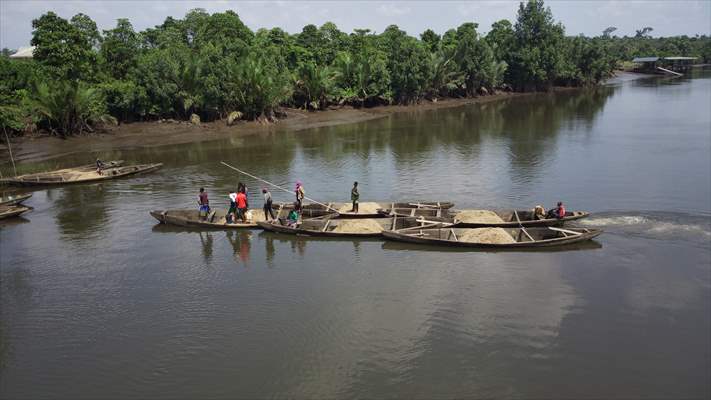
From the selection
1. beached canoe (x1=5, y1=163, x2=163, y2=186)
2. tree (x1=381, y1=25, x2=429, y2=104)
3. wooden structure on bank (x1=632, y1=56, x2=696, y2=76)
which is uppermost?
wooden structure on bank (x1=632, y1=56, x2=696, y2=76)

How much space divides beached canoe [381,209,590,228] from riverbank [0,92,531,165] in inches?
1004

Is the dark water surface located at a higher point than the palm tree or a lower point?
lower

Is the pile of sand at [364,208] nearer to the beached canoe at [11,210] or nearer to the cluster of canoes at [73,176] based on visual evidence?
the beached canoe at [11,210]

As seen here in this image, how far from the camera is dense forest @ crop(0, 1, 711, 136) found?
128 feet

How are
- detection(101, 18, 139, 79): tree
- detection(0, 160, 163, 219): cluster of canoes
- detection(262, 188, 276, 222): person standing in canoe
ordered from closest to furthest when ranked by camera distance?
detection(262, 188, 276, 222): person standing in canoe, detection(0, 160, 163, 219): cluster of canoes, detection(101, 18, 139, 79): tree

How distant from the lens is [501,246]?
1678 cm

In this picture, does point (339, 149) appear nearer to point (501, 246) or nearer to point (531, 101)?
point (501, 246)

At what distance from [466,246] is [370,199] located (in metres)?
7.07

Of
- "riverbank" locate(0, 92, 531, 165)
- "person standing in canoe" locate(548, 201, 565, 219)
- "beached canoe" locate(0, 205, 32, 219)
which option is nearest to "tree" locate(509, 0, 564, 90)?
"riverbank" locate(0, 92, 531, 165)

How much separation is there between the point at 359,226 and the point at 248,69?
2719 centimetres

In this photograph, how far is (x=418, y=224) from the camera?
60.5 feet

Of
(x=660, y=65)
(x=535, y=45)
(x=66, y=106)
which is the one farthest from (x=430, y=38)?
(x=660, y=65)

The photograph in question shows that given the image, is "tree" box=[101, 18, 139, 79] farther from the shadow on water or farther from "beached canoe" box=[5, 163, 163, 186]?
the shadow on water

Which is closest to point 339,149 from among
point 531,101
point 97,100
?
point 97,100
